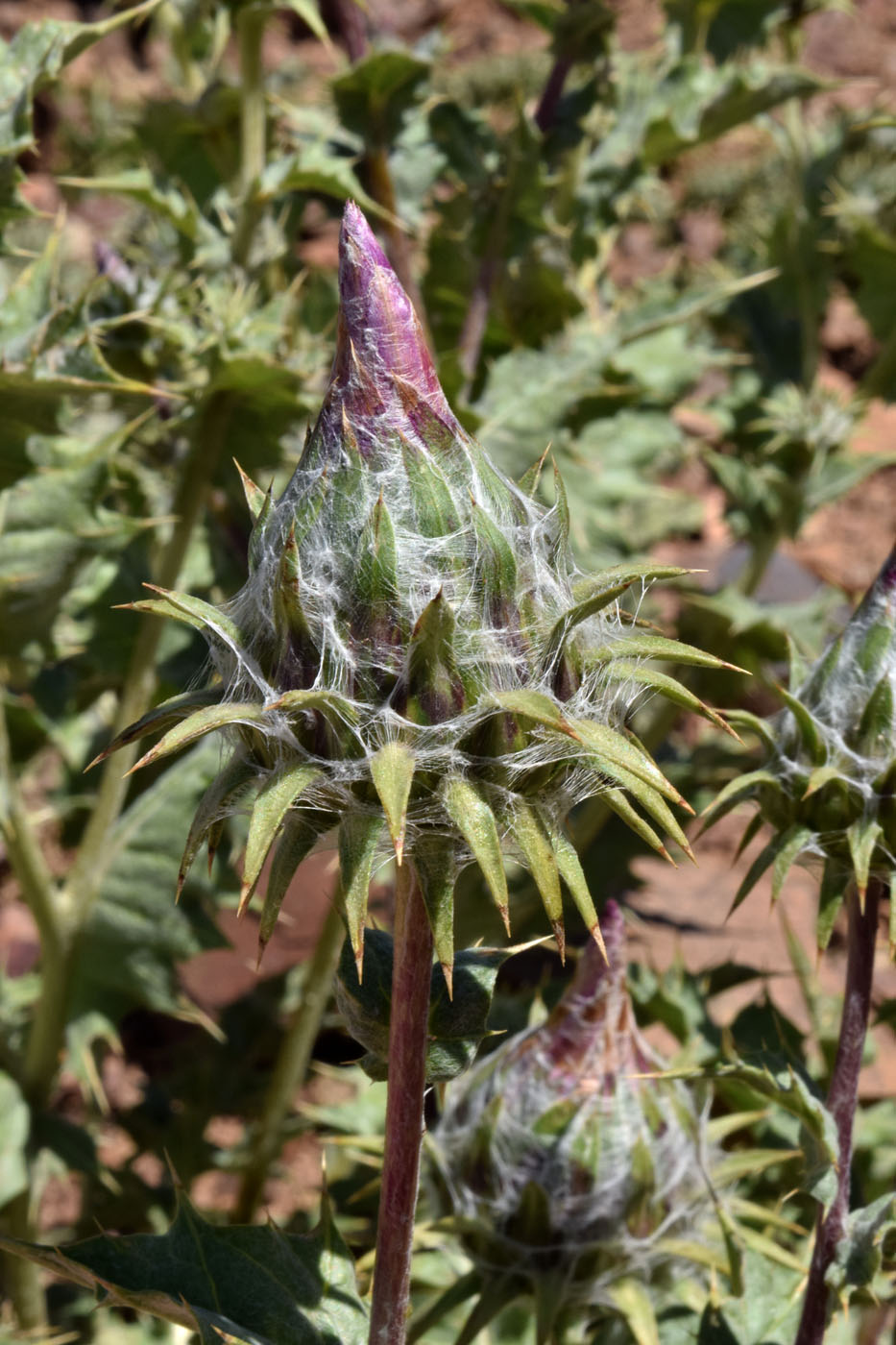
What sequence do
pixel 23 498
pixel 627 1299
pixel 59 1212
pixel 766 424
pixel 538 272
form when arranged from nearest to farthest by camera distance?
pixel 627 1299, pixel 23 498, pixel 538 272, pixel 766 424, pixel 59 1212

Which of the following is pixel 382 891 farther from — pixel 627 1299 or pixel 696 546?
pixel 696 546

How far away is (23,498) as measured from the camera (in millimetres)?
2805

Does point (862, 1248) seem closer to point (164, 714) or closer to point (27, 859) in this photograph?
point (164, 714)

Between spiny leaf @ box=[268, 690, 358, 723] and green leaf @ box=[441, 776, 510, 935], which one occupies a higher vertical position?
spiny leaf @ box=[268, 690, 358, 723]

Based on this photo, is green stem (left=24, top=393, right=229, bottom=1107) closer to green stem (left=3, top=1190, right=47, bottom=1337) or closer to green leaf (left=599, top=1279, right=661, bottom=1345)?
green stem (left=3, top=1190, right=47, bottom=1337)

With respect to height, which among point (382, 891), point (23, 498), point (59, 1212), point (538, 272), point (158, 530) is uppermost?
point (538, 272)

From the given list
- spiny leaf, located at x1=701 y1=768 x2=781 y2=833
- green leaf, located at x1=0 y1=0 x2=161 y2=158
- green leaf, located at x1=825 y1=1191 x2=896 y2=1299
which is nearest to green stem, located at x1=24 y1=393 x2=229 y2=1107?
green leaf, located at x1=0 y1=0 x2=161 y2=158

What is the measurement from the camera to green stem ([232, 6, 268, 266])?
2.96 metres

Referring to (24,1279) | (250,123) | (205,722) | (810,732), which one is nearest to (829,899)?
(810,732)

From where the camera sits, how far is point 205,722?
1.27 metres

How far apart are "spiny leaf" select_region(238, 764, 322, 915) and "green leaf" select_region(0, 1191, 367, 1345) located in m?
0.67

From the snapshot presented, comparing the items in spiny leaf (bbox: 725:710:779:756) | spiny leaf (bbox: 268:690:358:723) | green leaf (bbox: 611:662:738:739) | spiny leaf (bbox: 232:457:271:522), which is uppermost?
spiny leaf (bbox: 232:457:271:522)

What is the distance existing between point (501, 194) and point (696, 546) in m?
4.98

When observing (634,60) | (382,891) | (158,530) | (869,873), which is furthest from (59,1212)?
(634,60)
